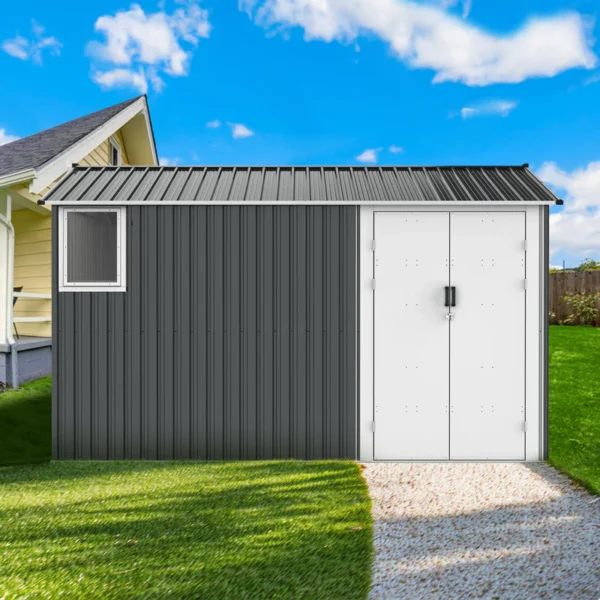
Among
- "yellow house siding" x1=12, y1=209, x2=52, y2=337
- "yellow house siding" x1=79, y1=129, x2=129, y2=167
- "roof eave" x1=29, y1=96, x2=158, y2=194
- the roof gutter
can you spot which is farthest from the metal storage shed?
"yellow house siding" x1=12, y1=209, x2=52, y2=337

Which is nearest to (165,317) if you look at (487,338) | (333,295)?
(333,295)

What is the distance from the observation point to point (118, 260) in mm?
4758

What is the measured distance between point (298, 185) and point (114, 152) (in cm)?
719

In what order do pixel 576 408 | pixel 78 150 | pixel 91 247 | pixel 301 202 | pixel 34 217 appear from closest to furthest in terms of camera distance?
pixel 301 202, pixel 91 247, pixel 576 408, pixel 78 150, pixel 34 217

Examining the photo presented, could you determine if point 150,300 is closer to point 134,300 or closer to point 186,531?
point 134,300

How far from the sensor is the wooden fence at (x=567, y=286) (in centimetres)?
1306

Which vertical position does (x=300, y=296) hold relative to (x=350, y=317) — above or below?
above

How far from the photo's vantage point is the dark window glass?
4.87 metres

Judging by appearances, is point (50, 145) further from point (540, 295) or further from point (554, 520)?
point (554, 520)

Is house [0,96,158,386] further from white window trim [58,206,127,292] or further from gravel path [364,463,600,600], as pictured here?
gravel path [364,463,600,600]

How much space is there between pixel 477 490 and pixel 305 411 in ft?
5.42

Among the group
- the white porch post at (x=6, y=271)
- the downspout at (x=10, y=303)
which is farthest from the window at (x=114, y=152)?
the downspout at (x=10, y=303)

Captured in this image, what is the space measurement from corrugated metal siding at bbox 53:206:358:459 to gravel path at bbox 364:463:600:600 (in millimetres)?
897

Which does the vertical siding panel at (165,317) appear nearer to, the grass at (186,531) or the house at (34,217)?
the grass at (186,531)
